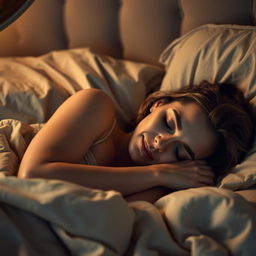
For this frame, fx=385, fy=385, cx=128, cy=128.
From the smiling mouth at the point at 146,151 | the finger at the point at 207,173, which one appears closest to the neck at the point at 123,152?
the smiling mouth at the point at 146,151

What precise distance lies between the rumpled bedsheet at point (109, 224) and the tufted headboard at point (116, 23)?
0.82 metres

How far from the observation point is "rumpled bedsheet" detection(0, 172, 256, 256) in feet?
2.46

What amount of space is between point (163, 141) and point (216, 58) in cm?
40

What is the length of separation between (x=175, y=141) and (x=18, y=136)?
1.44 feet

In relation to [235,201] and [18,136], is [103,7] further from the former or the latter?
[235,201]

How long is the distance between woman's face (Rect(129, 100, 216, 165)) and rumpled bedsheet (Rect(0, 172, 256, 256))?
26 centimetres

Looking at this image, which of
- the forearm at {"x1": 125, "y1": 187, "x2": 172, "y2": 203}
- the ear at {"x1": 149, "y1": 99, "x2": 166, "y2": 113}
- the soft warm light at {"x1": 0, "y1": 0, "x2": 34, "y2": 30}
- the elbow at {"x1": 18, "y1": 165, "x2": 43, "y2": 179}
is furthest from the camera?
the ear at {"x1": 149, "y1": 99, "x2": 166, "y2": 113}

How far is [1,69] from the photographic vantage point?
1.40 meters

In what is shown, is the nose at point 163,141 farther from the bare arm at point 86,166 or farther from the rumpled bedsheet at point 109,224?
the rumpled bedsheet at point 109,224

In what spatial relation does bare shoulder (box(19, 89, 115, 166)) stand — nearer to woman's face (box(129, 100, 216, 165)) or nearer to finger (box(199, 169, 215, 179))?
woman's face (box(129, 100, 216, 165))

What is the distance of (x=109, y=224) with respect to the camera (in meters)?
0.77

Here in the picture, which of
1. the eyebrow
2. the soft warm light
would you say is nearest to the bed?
the eyebrow

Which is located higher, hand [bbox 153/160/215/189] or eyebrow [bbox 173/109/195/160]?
eyebrow [bbox 173/109/195/160]

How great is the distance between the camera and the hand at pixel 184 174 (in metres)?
1.08
